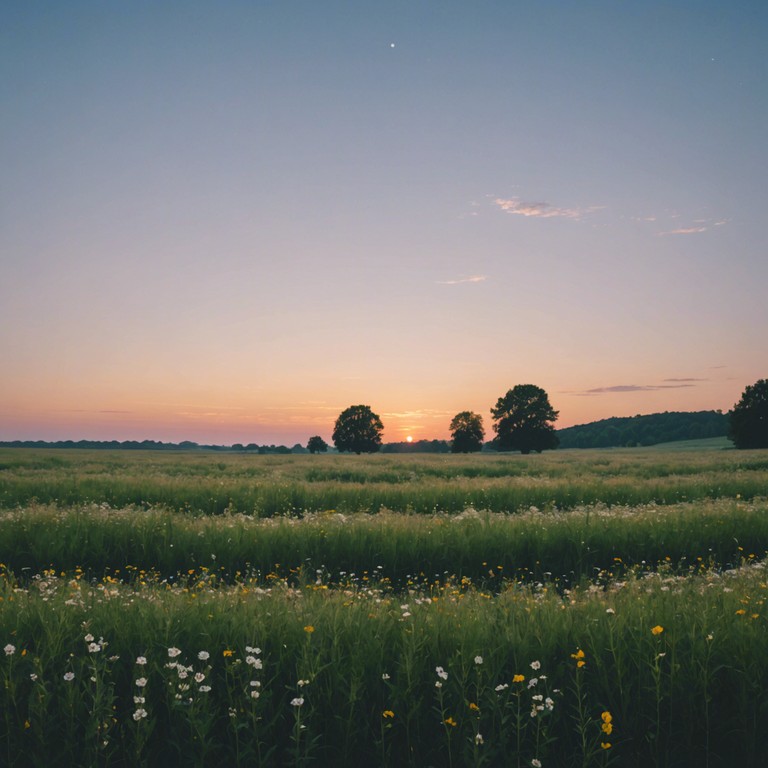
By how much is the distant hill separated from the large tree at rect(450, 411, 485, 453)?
3952cm

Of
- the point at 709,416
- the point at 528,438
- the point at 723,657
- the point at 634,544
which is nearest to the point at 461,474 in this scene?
the point at 634,544

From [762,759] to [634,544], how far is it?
718 centimetres

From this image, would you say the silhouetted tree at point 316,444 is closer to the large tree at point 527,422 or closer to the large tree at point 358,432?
the large tree at point 358,432

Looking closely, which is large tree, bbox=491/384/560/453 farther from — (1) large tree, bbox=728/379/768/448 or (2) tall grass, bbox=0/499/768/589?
(2) tall grass, bbox=0/499/768/589

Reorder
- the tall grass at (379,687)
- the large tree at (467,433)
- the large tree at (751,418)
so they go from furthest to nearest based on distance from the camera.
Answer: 1. the large tree at (467,433)
2. the large tree at (751,418)
3. the tall grass at (379,687)

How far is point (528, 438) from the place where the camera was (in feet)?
253

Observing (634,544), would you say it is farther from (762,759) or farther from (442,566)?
(762,759)

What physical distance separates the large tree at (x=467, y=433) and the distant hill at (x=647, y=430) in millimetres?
39524

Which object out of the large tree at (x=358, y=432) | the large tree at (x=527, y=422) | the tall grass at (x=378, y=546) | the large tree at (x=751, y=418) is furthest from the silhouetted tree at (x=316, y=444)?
the tall grass at (x=378, y=546)

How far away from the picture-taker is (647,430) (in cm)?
12925

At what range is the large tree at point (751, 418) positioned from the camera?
73875 mm

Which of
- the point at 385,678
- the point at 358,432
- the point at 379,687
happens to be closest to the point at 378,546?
the point at 379,687

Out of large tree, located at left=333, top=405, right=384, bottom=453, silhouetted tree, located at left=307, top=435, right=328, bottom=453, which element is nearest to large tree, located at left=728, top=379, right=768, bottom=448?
large tree, located at left=333, top=405, right=384, bottom=453

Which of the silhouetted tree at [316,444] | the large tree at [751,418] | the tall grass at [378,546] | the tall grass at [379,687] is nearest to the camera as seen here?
the tall grass at [379,687]
